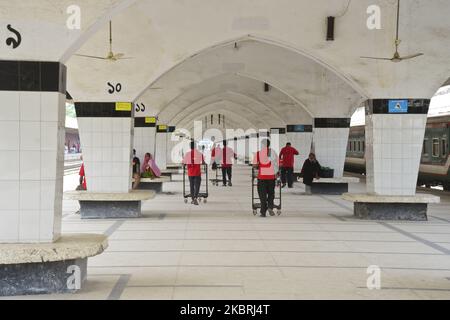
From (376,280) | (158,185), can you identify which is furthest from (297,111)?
(376,280)

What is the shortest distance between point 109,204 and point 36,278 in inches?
260

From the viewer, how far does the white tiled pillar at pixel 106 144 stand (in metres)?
12.6

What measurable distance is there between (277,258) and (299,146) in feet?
56.4

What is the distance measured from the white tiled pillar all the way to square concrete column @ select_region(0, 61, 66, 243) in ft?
Answer: 21.1

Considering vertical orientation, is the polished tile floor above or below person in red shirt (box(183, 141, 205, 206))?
below

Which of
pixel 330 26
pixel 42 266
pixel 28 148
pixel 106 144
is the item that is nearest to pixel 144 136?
pixel 106 144

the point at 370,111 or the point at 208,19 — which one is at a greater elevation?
the point at 208,19

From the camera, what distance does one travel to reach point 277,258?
8.05 metres

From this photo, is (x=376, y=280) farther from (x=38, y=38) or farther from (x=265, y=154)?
(x=265, y=154)

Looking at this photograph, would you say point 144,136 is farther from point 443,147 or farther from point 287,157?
point 443,147

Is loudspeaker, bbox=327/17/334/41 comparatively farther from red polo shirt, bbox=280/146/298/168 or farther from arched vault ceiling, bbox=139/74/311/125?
arched vault ceiling, bbox=139/74/311/125

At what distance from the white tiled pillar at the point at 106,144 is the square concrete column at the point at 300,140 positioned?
13044 mm

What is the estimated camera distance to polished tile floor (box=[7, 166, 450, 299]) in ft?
20.5

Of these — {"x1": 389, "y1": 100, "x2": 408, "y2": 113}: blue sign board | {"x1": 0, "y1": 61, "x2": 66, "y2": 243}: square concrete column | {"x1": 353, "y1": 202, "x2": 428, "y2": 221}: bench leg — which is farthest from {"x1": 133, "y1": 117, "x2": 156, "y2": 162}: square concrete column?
{"x1": 0, "y1": 61, "x2": 66, "y2": 243}: square concrete column
